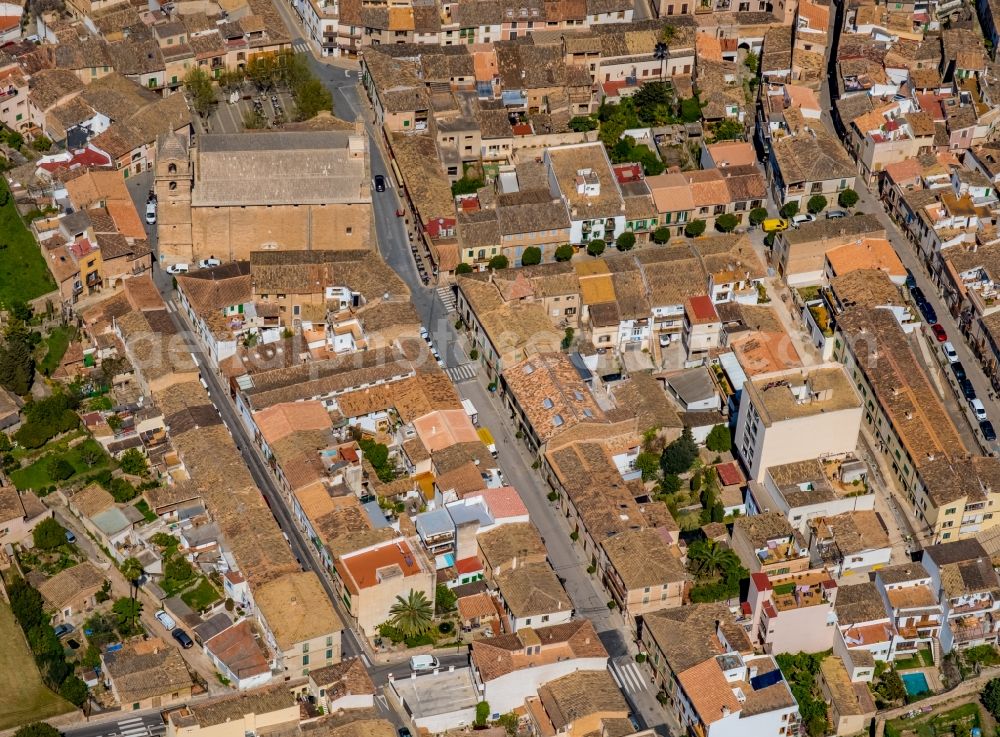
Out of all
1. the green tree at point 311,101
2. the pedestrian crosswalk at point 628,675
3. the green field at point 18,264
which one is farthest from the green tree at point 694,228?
the green field at point 18,264

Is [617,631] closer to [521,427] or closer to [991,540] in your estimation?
[521,427]

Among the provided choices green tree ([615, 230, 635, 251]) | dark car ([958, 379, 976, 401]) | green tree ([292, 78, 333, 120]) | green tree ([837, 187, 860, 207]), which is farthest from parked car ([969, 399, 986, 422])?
green tree ([292, 78, 333, 120])

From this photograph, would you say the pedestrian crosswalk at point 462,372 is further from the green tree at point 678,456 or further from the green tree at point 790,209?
the green tree at point 790,209

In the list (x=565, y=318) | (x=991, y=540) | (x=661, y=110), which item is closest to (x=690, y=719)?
(x=991, y=540)

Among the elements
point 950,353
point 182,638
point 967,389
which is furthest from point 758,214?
point 182,638

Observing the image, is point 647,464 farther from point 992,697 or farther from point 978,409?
point 992,697
